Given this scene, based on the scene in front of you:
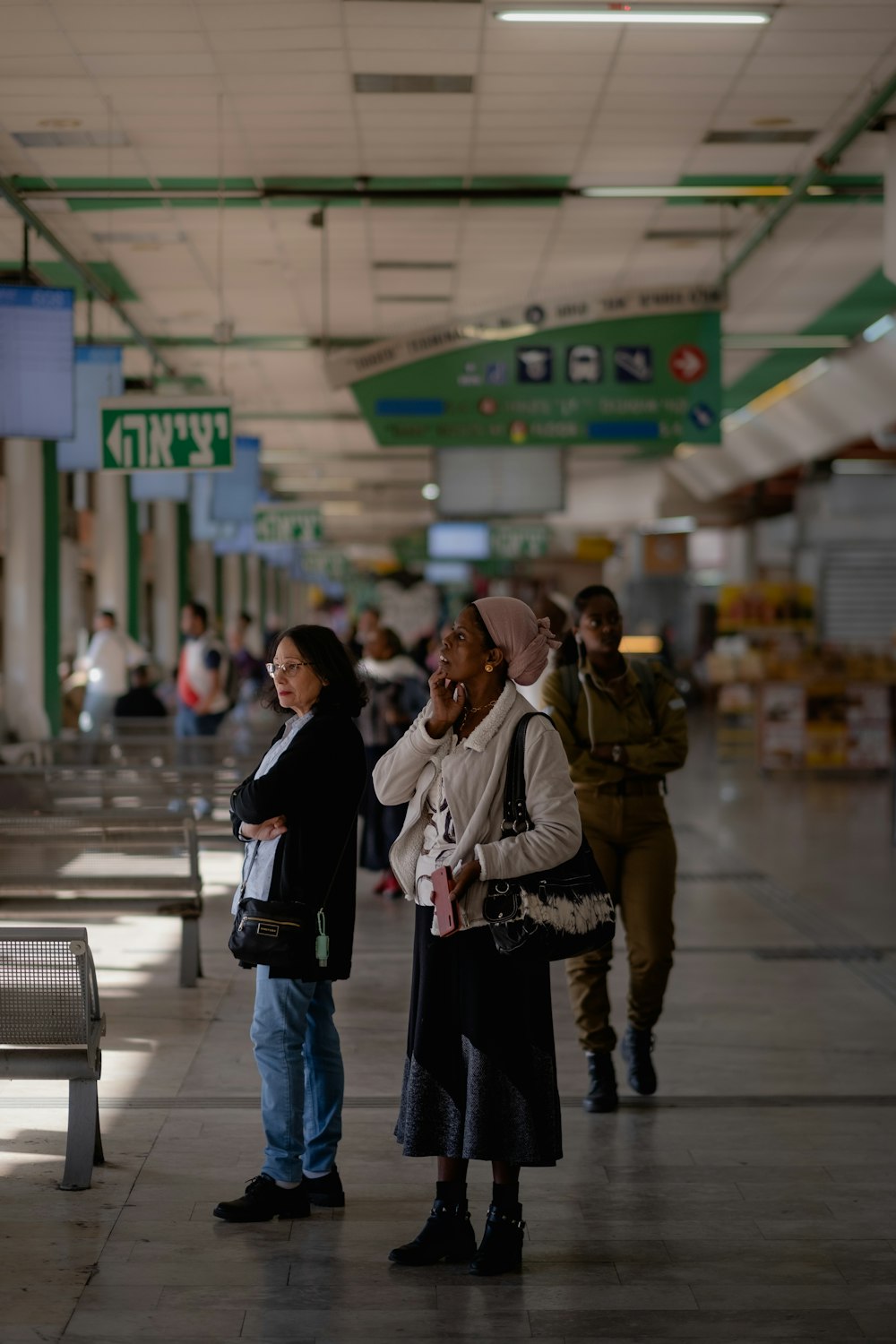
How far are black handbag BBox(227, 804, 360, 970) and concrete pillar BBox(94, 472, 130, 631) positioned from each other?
18.7m

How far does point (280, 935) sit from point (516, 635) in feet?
3.32

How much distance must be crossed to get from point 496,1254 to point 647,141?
26.4ft

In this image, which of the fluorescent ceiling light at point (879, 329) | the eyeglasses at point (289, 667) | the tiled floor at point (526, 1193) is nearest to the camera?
the tiled floor at point (526, 1193)

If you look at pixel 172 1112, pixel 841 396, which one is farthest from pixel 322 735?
pixel 841 396

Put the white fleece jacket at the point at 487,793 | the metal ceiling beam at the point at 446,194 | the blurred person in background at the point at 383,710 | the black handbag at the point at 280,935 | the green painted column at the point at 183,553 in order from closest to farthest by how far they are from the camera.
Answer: the white fleece jacket at the point at 487,793 → the black handbag at the point at 280,935 → the blurred person in background at the point at 383,710 → the metal ceiling beam at the point at 446,194 → the green painted column at the point at 183,553

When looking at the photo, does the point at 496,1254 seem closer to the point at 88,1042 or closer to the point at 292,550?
the point at 88,1042

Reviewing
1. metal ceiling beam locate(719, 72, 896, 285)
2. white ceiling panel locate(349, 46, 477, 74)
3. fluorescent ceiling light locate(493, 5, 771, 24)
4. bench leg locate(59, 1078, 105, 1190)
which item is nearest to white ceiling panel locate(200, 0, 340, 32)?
white ceiling panel locate(349, 46, 477, 74)

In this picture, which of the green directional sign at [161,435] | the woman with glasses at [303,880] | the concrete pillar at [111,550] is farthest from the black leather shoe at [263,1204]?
the concrete pillar at [111,550]

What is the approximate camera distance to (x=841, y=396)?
797 inches

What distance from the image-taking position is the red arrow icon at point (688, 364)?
41.8 feet

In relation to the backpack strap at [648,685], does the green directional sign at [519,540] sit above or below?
above

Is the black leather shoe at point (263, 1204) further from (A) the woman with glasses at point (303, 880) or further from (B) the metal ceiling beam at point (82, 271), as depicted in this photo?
(B) the metal ceiling beam at point (82, 271)

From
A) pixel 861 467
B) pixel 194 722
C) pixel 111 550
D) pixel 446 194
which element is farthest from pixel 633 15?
pixel 861 467

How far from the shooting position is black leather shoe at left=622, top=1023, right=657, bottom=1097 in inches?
230
